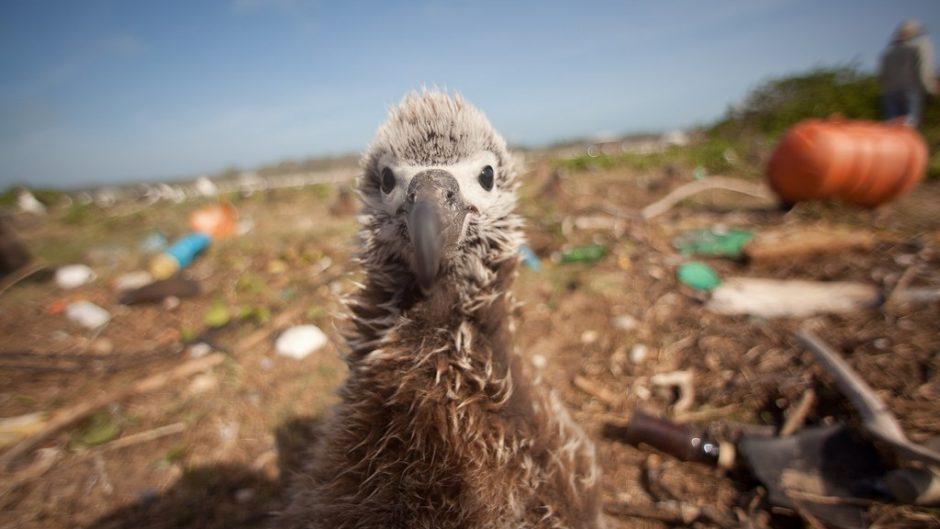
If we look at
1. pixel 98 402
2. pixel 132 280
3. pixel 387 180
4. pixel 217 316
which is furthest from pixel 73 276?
pixel 387 180

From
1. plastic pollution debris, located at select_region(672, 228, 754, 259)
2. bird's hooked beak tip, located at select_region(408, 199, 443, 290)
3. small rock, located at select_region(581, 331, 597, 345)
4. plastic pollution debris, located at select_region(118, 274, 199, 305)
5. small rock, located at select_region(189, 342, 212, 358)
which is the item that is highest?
bird's hooked beak tip, located at select_region(408, 199, 443, 290)

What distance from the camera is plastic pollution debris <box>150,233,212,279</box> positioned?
5.44 meters

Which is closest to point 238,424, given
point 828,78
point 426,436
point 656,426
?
point 426,436

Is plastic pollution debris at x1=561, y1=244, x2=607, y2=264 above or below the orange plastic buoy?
below

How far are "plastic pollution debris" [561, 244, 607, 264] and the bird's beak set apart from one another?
3558 millimetres

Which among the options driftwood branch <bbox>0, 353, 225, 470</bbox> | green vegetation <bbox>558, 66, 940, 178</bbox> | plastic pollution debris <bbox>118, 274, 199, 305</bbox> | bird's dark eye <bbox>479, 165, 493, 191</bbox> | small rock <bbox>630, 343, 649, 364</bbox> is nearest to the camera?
bird's dark eye <bbox>479, 165, 493, 191</bbox>

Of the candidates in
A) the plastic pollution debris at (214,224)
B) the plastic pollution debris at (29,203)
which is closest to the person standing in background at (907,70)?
the plastic pollution debris at (214,224)

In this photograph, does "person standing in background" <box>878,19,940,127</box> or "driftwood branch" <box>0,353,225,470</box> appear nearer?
"driftwood branch" <box>0,353,225,470</box>

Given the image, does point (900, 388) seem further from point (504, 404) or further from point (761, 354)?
point (504, 404)

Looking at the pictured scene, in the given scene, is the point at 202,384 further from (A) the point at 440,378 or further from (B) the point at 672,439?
(B) the point at 672,439

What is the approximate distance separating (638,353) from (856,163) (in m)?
5.81

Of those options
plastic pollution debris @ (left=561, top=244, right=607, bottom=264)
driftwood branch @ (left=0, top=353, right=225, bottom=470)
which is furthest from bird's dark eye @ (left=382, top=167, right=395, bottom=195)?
plastic pollution debris @ (left=561, top=244, right=607, bottom=264)

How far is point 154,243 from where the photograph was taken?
699cm

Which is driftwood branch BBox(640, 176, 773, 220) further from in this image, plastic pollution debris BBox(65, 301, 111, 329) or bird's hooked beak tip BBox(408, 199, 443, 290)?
plastic pollution debris BBox(65, 301, 111, 329)
